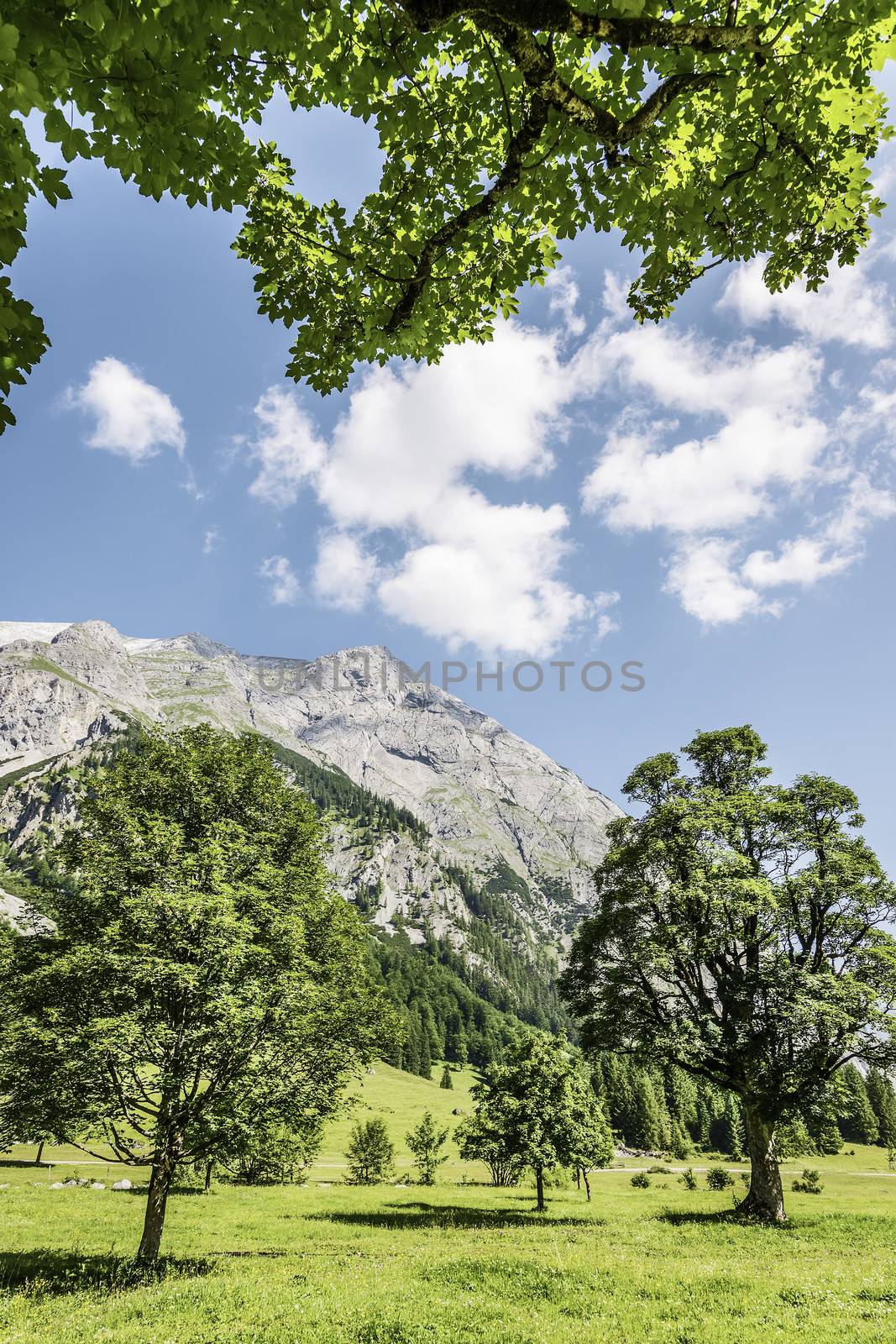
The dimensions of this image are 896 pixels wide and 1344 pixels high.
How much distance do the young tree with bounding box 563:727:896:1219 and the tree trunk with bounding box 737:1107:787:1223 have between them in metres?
0.07

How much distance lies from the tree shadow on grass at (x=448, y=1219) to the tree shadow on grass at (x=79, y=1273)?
12.4 m

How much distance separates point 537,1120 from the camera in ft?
103

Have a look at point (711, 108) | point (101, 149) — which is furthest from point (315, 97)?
point (711, 108)

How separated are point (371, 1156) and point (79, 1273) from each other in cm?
5917

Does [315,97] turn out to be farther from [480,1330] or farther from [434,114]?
[480,1330]

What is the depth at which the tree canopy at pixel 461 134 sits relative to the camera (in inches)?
125

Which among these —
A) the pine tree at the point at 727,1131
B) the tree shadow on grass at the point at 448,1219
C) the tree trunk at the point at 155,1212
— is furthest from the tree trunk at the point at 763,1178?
the pine tree at the point at 727,1131

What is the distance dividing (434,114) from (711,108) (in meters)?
2.45

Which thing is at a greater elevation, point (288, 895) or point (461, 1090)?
point (288, 895)

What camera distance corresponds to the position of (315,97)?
5227mm

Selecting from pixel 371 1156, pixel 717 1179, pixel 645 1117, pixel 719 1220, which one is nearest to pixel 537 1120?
pixel 719 1220

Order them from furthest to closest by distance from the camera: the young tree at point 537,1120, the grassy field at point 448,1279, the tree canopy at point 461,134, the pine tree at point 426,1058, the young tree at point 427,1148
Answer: the pine tree at point 426,1058
the young tree at point 427,1148
the young tree at point 537,1120
the grassy field at point 448,1279
the tree canopy at point 461,134

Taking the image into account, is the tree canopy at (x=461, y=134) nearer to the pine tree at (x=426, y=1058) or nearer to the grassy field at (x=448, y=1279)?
the grassy field at (x=448, y=1279)

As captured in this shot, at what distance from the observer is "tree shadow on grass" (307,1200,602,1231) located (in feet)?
85.3
